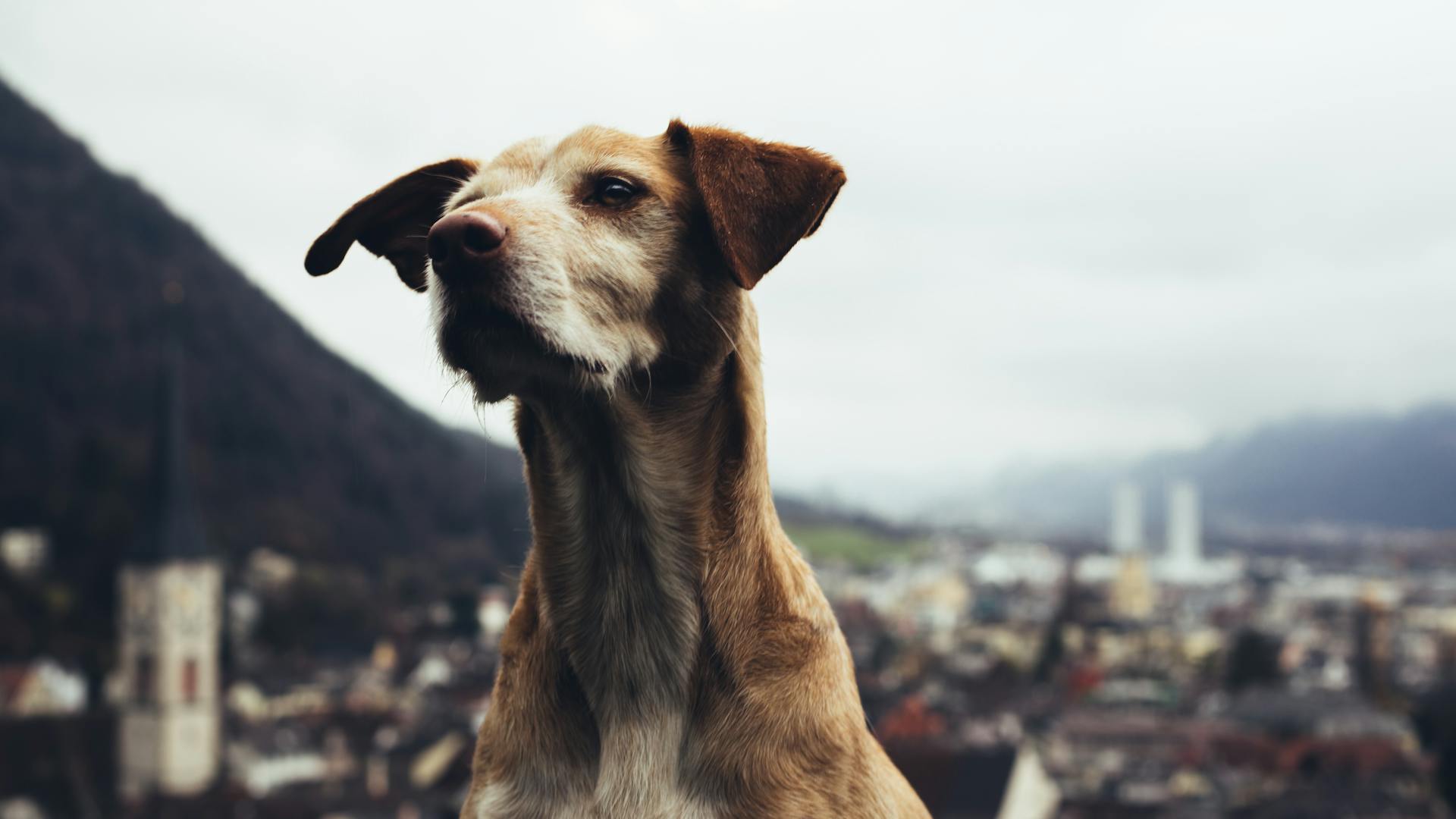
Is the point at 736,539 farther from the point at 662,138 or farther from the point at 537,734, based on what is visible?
the point at 662,138

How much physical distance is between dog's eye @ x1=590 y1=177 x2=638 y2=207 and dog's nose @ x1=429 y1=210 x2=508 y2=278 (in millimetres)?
305

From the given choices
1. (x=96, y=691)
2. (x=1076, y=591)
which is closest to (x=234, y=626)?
(x=96, y=691)

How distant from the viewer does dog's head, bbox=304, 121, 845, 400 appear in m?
2.67

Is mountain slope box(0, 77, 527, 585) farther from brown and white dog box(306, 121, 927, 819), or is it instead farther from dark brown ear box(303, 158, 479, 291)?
brown and white dog box(306, 121, 927, 819)

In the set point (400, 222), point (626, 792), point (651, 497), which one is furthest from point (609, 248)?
point (626, 792)

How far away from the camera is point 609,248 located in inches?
110

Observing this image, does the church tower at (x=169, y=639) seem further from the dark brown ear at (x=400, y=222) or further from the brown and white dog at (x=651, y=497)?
the brown and white dog at (x=651, y=497)

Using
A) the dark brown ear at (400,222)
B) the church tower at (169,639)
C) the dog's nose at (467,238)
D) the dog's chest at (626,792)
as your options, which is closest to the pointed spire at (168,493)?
the church tower at (169,639)

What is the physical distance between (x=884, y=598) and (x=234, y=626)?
83341 mm

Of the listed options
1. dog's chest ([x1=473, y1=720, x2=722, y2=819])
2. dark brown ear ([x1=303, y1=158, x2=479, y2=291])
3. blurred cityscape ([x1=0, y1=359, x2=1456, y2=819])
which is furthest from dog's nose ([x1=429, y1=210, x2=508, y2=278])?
blurred cityscape ([x1=0, y1=359, x2=1456, y2=819])

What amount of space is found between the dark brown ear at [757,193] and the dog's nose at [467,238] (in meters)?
0.39

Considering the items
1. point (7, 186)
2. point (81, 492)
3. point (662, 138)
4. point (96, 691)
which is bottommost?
point (96, 691)

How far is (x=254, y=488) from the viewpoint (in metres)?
109

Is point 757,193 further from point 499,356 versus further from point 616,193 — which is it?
point 499,356
